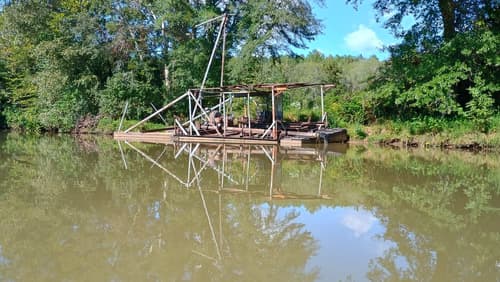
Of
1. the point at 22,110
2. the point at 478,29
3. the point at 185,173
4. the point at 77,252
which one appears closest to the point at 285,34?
the point at 478,29

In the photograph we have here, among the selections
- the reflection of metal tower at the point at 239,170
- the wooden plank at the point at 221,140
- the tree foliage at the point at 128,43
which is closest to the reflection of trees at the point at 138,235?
the reflection of metal tower at the point at 239,170

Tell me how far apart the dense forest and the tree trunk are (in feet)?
0.14

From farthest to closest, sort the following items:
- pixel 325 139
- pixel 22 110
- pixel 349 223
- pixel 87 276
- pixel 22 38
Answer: pixel 22 110
pixel 22 38
pixel 325 139
pixel 349 223
pixel 87 276

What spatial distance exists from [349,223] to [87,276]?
3.43 meters

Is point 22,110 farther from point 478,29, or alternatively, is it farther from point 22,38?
point 478,29

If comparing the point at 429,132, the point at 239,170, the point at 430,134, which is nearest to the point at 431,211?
the point at 239,170

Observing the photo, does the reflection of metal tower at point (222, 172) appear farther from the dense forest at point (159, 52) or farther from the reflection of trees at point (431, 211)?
the dense forest at point (159, 52)

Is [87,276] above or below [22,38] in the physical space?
below

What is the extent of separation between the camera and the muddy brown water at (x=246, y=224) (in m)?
4.11

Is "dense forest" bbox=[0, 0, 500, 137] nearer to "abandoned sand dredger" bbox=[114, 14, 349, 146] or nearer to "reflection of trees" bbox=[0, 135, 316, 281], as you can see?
"abandoned sand dredger" bbox=[114, 14, 349, 146]

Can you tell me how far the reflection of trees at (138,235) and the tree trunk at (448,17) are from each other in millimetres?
15143

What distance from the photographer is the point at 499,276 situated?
3.98m

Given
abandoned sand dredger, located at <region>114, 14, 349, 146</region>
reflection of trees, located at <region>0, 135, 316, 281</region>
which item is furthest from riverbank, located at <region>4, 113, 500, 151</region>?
reflection of trees, located at <region>0, 135, 316, 281</region>

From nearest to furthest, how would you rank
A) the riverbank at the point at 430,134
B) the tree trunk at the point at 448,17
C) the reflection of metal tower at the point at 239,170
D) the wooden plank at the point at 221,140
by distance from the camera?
the reflection of metal tower at the point at 239,170 < the riverbank at the point at 430,134 < the wooden plank at the point at 221,140 < the tree trunk at the point at 448,17
